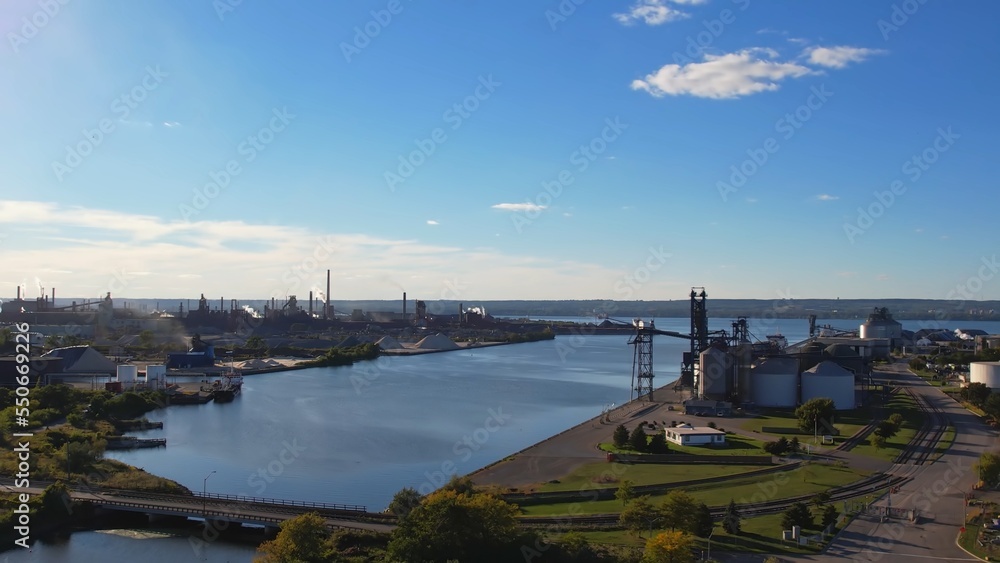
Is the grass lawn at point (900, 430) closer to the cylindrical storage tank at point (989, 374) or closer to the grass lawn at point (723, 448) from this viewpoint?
the grass lawn at point (723, 448)

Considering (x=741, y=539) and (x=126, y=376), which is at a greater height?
(x=126, y=376)

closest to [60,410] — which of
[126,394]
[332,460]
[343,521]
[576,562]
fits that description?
[126,394]

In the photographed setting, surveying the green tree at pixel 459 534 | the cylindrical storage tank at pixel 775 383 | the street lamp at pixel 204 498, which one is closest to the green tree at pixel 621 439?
the green tree at pixel 459 534

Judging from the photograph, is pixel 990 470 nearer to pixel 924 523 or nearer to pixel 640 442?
pixel 924 523

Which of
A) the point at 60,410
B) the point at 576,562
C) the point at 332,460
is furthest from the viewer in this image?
the point at 60,410

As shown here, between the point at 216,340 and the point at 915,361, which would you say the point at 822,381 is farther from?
the point at 216,340

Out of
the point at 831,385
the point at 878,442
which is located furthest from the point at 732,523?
the point at 831,385
